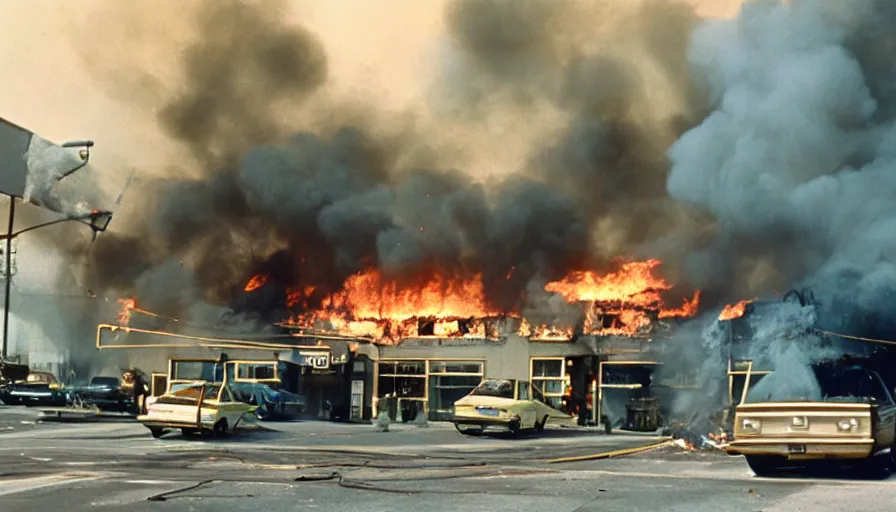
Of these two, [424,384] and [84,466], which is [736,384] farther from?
[84,466]

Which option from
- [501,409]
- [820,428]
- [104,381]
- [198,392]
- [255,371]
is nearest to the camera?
[820,428]

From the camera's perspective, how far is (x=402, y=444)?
19484 mm

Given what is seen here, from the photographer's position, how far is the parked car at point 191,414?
19406 mm

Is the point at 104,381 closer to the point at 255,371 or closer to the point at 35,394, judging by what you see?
the point at 35,394

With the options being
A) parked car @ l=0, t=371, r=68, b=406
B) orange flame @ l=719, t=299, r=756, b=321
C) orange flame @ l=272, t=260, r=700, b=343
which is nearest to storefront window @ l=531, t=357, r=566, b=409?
orange flame @ l=272, t=260, r=700, b=343

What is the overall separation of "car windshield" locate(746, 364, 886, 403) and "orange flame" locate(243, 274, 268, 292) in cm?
3158

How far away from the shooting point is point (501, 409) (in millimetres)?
21984

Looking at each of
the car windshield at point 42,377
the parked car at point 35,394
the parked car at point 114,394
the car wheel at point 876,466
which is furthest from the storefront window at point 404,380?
the car wheel at point 876,466

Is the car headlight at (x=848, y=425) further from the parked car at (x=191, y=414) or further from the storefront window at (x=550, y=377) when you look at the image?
the storefront window at (x=550, y=377)

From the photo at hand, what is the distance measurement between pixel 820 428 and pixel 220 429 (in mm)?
12775

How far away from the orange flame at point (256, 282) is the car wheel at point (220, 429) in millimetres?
23396

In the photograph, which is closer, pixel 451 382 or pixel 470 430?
pixel 470 430

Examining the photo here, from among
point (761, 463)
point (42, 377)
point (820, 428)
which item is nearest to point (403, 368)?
point (42, 377)

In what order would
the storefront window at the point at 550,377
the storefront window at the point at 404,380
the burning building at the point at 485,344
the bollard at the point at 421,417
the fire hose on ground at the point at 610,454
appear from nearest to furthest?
1. the fire hose on ground at the point at 610,454
2. the bollard at the point at 421,417
3. the burning building at the point at 485,344
4. the storefront window at the point at 550,377
5. the storefront window at the point at 404,380
